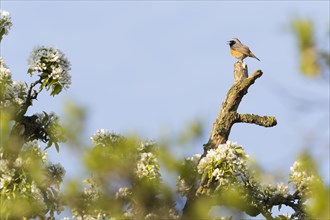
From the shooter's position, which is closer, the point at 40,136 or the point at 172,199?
the point at 172,199

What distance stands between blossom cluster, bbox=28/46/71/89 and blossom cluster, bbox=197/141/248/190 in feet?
8.40

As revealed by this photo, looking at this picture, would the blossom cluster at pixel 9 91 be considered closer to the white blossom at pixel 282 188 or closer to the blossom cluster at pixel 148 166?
the blossom cluster at pixel 148 166

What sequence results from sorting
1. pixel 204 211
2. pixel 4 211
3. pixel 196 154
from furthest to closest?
pixel 196 154 < pixel 4 211 < pixel 204 211

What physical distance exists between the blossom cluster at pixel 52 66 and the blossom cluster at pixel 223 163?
2561 millimetres

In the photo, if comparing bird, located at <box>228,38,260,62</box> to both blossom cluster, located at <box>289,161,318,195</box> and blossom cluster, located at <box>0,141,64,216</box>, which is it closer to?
blossom cluster, located at <box>289,161,318,195</box>

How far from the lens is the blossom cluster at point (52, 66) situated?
11.8 m

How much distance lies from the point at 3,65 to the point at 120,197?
5.37 metres

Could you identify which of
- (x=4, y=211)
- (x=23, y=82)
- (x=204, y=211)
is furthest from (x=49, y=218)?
(x=204, y=211)

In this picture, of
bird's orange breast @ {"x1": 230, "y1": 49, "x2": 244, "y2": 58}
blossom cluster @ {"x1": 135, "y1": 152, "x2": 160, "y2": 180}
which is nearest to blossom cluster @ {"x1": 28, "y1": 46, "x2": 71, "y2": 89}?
blossom cluster @ {"x1": 135, "y1": 152, "x2": 160, "y2": 180}

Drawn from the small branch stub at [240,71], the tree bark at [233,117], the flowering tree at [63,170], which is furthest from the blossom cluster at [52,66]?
the small branch stub at [240,71]

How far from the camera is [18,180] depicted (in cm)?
1134

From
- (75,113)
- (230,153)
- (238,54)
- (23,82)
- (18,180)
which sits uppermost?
(238,54)

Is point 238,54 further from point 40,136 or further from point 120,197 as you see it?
Result: point 120,197

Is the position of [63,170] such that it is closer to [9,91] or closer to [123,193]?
[9,91]
